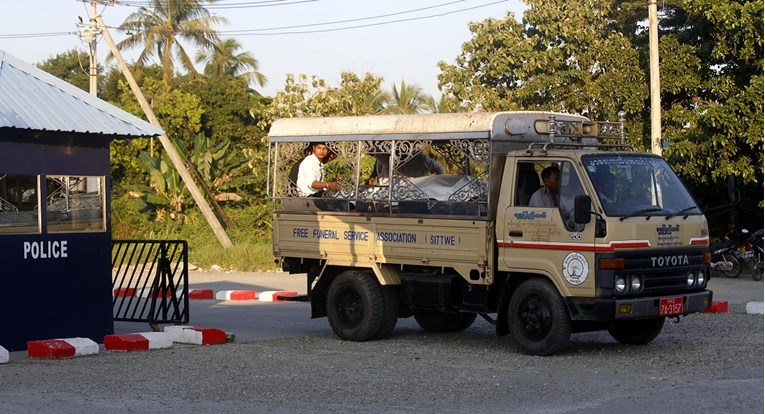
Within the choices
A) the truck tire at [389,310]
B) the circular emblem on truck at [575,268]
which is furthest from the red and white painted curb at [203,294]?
the circular emblem on truck at [575,268]

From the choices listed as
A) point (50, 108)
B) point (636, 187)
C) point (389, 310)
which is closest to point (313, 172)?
point (389, 310)

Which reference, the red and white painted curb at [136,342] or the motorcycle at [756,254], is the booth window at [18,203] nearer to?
the red and white painted curb at [136,342]

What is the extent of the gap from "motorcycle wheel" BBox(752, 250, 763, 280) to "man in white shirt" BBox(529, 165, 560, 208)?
1176 cm

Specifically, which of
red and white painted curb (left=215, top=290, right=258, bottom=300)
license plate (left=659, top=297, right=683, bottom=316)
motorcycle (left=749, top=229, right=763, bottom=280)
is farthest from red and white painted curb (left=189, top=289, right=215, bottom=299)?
license plate (left=659, top=297, right=683, bottom=316)

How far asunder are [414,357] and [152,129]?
4584 mm

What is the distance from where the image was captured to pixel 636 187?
40.8 feet

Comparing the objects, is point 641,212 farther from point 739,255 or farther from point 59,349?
point 739,255

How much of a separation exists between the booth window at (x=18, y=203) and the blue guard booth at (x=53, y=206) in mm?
12

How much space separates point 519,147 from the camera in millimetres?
13258

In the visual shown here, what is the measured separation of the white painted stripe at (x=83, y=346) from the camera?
42.0 feet

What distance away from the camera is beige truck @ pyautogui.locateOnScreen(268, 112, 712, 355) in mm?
12023

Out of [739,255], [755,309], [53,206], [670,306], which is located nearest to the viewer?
[670,306]

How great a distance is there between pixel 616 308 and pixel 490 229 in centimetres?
181

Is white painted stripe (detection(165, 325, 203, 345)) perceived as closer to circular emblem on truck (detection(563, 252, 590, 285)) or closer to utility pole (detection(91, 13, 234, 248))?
circular emblem on truck (detection(563, 252, 590, 285))
